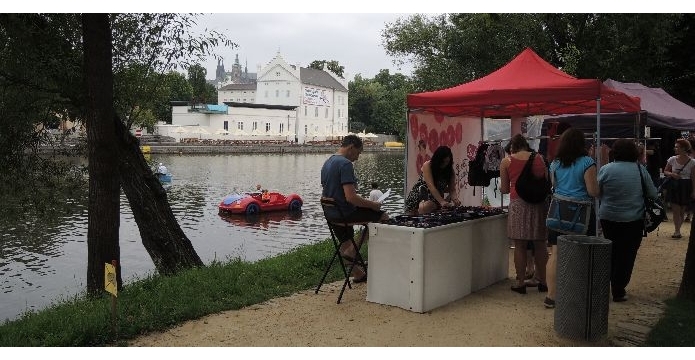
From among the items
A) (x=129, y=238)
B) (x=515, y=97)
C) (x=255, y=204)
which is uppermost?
(x=515, y=97)

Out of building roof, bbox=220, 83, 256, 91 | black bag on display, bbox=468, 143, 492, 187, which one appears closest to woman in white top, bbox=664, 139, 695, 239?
black bag on display, bbox=468, 143, 492, 187

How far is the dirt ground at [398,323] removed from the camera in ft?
16.1

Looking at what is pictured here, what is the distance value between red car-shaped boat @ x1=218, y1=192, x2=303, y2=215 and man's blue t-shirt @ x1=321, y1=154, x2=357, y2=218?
19084 millimetres

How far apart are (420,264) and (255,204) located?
2011cm

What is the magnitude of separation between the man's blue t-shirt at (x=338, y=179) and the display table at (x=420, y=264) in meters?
0.47

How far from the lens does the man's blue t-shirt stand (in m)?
6.01

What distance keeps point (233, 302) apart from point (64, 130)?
240 inches

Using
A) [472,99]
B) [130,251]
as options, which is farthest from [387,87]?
[472,99]

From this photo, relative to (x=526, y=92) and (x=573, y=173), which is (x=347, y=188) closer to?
(x=573, y=173)

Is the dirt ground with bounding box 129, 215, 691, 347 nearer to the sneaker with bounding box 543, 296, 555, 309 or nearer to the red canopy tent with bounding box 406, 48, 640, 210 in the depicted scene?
the sneaker with bounding box 543, 296, 555, 309

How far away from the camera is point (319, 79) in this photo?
101688mm

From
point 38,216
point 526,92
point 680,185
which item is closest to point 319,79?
point 38,216

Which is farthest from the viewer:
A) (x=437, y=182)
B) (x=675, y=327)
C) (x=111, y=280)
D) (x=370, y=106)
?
(x=370, y=106)

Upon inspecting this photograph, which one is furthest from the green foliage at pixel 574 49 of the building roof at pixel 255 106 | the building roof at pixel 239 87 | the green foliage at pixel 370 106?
the building roof at pixel 239 87
